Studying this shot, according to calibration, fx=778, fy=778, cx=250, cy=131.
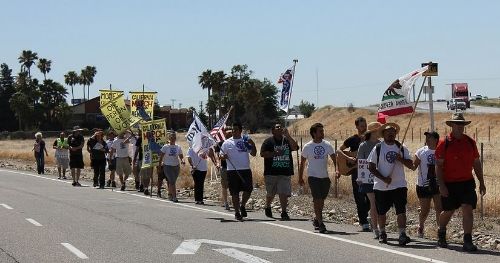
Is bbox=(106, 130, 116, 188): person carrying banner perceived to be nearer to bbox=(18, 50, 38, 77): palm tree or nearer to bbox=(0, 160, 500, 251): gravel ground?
bbox=(0, 160, 500, 251): gravel ground

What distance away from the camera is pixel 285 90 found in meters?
18.5

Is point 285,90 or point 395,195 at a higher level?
point 285,90

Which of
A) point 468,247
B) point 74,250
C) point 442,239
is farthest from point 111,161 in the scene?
point 468,247

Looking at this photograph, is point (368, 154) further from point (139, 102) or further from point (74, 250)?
point (139, 102)

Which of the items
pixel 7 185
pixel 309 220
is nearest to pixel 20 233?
pixel 309 220

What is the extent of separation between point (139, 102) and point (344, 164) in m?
11.3

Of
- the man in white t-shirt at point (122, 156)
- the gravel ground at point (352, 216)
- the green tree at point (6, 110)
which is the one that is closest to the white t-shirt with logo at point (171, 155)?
the gravel ground at point (352, 216)

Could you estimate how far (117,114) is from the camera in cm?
2316

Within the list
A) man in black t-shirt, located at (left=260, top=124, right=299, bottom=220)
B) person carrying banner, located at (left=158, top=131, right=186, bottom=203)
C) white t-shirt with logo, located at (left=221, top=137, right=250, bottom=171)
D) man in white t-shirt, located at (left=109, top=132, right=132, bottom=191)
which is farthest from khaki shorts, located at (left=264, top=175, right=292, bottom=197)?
man in white t-shirt, located at (left=109, top=132, right=132, bottom=191)

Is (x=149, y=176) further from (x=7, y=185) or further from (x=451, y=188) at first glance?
(x=451, y=188)

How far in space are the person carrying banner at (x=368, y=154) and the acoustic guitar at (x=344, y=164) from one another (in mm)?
723

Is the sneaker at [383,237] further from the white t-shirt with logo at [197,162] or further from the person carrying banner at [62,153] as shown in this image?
the person carrying banner at [62,153]

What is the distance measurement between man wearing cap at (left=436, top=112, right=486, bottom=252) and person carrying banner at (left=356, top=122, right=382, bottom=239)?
1462 millimetres

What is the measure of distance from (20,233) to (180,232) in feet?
8.53
